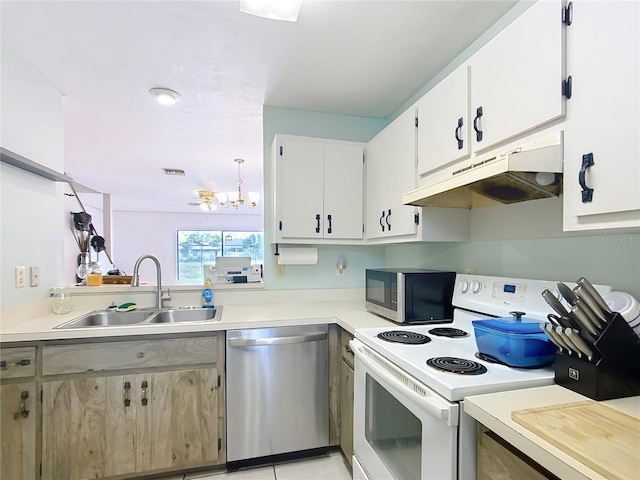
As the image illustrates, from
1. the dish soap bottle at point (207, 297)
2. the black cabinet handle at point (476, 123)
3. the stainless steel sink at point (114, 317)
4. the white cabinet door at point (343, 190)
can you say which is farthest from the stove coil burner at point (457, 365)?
the stainless steel sink at point (114, 317)

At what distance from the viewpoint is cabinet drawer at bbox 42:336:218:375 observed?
1.64 meters

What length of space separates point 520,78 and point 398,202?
2.98 ft

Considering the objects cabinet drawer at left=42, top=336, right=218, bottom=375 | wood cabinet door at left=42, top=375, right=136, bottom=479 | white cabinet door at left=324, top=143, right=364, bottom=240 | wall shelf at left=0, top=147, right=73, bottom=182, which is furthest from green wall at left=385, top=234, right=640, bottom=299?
wall shelf at left=0, top=147, right=73, bottom=182

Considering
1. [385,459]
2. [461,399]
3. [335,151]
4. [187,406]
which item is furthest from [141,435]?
[335,151]

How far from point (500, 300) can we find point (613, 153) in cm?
79

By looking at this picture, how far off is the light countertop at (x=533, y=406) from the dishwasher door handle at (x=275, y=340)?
1198 millimetres

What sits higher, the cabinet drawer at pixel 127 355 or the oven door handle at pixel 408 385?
the oven door handle at pixel 408 385

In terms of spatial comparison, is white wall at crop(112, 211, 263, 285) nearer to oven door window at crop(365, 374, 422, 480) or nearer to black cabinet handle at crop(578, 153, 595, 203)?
oven door window at crop(365, 374, 422, 480)

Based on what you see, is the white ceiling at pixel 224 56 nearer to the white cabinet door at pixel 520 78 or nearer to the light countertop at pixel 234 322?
the white cabinet door at pixel 520 78

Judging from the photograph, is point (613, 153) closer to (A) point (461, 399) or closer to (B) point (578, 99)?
(B) point (578, 99)

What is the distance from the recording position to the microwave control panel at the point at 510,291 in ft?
4.43

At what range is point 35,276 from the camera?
76.4 inches

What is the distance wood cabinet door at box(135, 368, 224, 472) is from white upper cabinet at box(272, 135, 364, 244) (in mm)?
1049

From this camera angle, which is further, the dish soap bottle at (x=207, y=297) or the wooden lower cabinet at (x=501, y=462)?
the dish soap bottle at (x=207, y=297)
